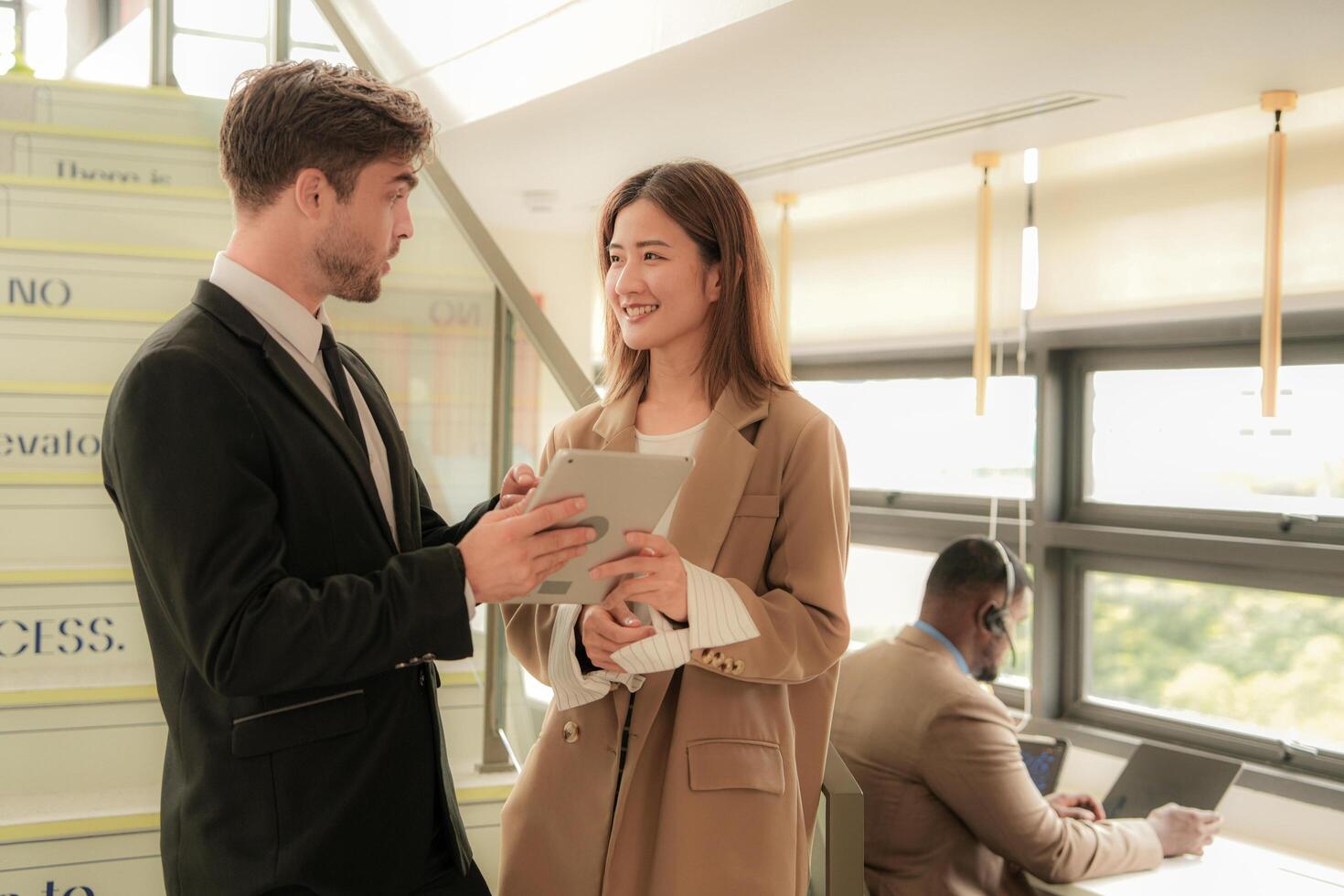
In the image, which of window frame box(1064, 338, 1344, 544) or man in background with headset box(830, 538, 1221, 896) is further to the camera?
window frame box(1064, 338, 1344, 544)

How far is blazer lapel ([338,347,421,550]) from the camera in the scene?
1.37 metres

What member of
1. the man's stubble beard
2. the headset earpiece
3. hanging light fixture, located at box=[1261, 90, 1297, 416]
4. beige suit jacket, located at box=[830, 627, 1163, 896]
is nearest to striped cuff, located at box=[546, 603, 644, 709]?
the man's stubble beard

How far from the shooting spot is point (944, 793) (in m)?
2.40

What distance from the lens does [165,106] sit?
11.8ft

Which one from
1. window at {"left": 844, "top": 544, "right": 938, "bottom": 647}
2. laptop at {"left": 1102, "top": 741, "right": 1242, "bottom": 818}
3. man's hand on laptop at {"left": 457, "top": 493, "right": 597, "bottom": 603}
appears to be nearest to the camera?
man's hand on laptop at {"left": 457, "top": 493, "right": 597, "bottom": 603}

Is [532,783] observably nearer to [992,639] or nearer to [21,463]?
[992,639]

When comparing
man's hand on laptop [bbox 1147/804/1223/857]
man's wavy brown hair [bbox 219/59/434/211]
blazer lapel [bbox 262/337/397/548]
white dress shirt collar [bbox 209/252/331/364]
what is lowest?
man's hand on laptop [bbox 1147/804/1223/857]

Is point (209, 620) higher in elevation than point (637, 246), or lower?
lower

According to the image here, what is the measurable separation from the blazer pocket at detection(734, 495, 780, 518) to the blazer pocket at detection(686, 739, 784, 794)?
0.28 meters

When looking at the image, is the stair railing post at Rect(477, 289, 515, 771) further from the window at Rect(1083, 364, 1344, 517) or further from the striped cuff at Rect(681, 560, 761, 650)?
the window at Rect(1083, 364, 1344, 517)

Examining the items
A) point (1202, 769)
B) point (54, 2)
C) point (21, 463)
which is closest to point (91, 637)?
point (21, 463)

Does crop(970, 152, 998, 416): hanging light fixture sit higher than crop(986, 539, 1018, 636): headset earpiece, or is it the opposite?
crop(970, 152, 998, 416): hanging light fixture


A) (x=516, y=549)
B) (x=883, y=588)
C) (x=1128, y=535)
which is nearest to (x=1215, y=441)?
(x=1128, y=535)

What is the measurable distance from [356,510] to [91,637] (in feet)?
5.06
